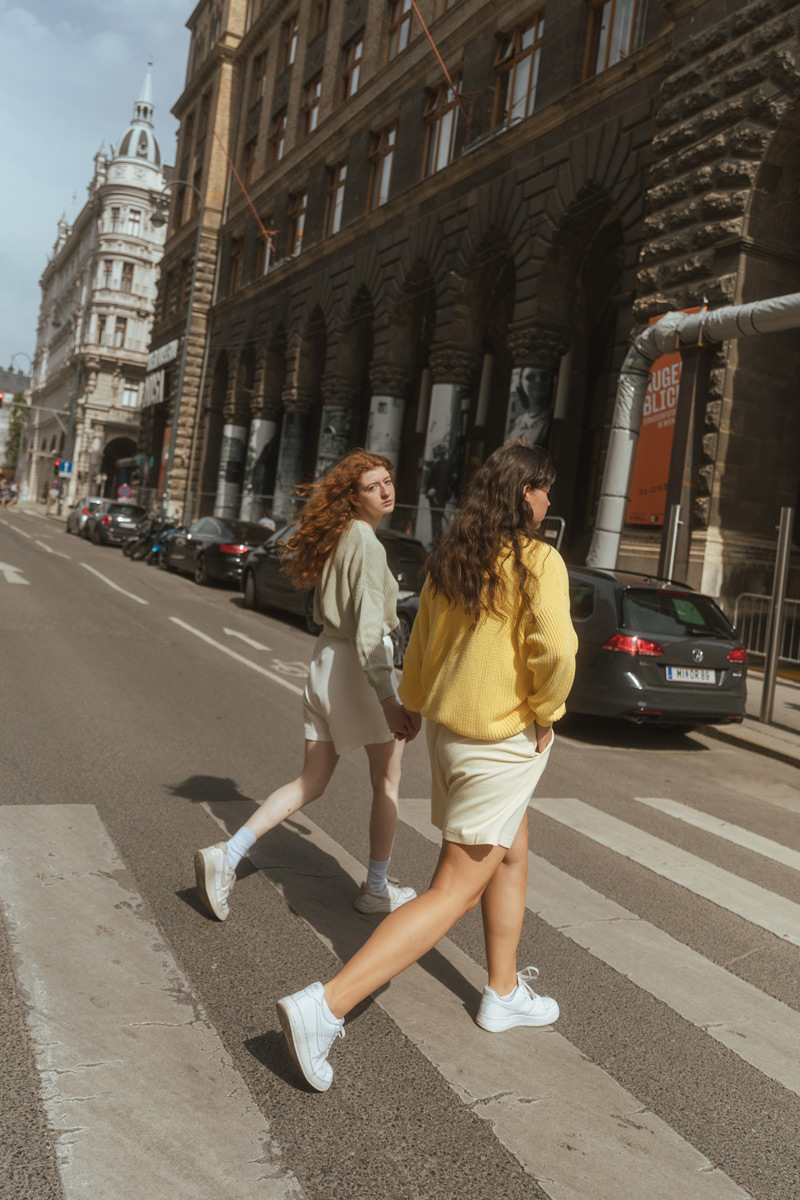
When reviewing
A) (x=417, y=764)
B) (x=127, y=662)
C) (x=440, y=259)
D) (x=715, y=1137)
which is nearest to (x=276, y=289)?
(x=440, y=259)

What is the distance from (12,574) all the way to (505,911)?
54.4ft

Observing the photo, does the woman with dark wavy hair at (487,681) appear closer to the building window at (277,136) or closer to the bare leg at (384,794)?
the bare leg at (384,794)

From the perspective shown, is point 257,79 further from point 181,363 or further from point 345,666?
point 345,666

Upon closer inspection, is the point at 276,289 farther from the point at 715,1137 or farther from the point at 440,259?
the point at 715,1137

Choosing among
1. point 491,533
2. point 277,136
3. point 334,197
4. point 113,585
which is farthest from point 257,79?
point 491,533

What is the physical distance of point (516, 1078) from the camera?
296cm

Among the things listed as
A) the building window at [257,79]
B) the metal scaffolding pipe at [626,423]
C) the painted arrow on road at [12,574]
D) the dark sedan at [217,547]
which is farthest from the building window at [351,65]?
the metal scaffolding pipe at [626,423]

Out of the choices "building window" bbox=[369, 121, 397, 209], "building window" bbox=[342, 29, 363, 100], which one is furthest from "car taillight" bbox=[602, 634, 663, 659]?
"building window" bbox=[342, 29, 363, 100]

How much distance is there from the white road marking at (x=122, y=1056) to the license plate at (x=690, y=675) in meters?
5.82

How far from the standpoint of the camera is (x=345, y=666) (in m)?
4.00

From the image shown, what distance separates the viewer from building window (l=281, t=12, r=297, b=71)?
36219 mm

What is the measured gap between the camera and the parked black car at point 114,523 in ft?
110

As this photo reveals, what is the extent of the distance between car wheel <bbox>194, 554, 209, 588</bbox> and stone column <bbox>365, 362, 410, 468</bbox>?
20.3 ft

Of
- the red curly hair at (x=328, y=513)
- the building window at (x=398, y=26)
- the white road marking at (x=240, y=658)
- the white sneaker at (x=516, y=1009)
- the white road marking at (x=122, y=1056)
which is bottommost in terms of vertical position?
the white road marking at (x=122, y=1056)
